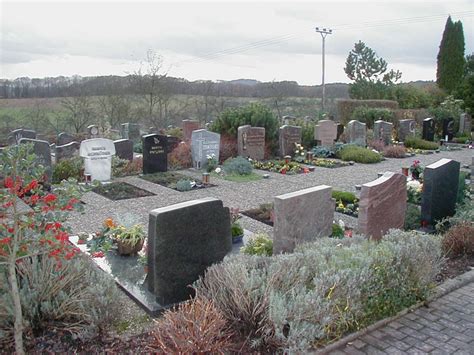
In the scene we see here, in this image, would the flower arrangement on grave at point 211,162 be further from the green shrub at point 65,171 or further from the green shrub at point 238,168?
the green shrub at point 65,171

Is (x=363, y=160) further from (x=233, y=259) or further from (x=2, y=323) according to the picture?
(x=2, y=323)

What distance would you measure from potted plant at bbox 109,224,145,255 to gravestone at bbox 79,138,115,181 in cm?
625

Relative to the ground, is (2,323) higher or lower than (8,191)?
lower

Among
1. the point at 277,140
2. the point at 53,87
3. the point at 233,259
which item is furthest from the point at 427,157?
the point at 53,87

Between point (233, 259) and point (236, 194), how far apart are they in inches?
253

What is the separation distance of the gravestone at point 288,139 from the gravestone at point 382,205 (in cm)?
1051

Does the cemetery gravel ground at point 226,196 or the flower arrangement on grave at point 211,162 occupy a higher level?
the flower arrangement on grave at point 211,162

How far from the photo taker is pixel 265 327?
12.7 feet

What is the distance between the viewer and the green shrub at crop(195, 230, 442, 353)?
3879 mm

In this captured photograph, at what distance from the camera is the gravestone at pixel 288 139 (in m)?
17.4

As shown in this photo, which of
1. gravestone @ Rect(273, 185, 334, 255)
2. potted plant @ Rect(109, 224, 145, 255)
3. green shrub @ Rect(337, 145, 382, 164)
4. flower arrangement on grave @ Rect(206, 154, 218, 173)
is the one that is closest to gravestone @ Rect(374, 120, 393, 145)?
green shrub @ Rect(337, 145, 382, 164)

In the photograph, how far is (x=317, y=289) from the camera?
A: 4164mm

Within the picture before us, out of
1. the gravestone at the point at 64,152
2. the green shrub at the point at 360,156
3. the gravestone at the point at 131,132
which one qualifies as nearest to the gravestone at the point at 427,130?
the green shrub at the point at 360,156

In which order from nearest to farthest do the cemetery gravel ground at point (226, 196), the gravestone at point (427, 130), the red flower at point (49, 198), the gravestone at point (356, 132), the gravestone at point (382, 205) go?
the red flower at point (49, 198), the gravestone at point (382, 205), the cemetery gravel ground at point (226, 196), the gravestone at point (356, 132), the gravestone at point (427, 130)
